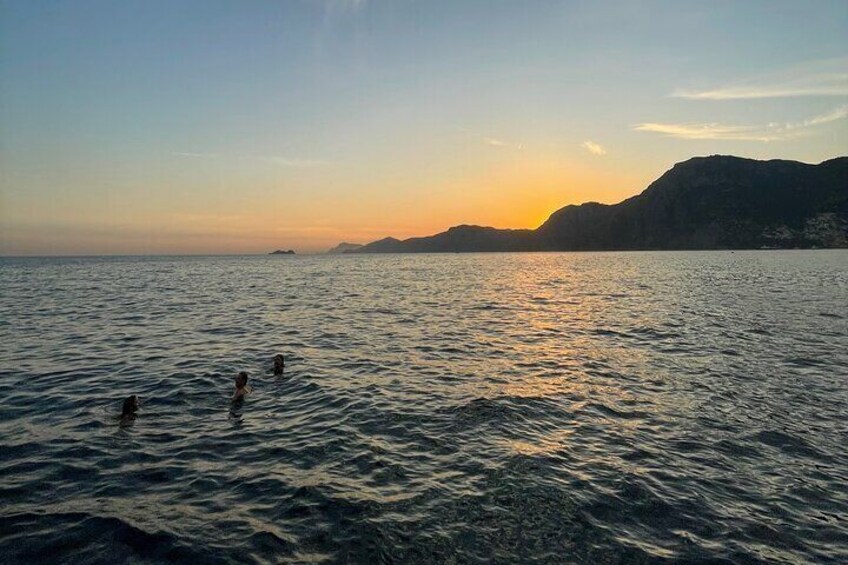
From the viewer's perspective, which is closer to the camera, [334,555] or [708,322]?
[334,555]

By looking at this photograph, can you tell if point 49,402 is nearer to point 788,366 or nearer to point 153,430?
point 153,430

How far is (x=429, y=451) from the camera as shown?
13.4 meters

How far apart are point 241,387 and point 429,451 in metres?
9.08

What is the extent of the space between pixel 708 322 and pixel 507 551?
115 feet

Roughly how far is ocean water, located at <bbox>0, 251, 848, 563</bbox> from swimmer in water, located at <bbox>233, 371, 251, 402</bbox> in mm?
500

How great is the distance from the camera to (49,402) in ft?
58.0

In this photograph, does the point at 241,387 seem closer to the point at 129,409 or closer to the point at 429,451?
the point at 129,409

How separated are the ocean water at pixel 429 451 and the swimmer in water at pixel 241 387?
500mm

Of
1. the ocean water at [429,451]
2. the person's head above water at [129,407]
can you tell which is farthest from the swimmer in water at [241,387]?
the person's head above water at [129,407]

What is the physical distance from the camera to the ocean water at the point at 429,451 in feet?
30.5

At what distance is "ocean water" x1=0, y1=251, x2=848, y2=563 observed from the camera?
9.28 m

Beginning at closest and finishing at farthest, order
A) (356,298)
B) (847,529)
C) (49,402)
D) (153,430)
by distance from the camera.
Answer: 1. (847,529)
2. (153,430)
3. (49,402)
4. (356,298)

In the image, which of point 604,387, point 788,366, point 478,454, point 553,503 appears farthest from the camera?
point 788,366

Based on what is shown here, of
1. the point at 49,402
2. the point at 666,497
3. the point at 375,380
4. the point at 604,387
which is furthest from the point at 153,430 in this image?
the point at 604,387
